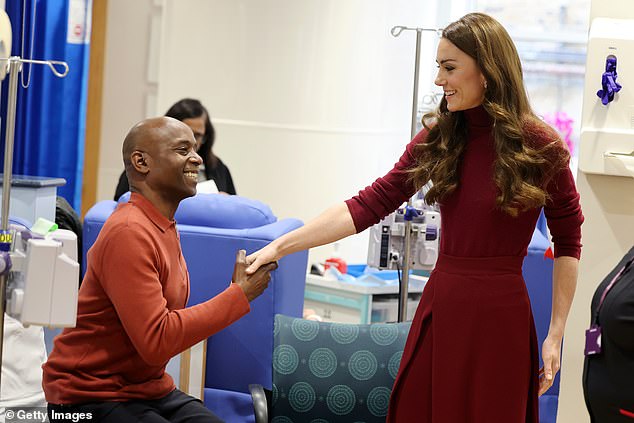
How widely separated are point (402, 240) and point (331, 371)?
2.42ft

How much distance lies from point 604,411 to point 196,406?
98 centimetres

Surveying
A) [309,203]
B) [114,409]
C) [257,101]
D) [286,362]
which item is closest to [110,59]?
[257,101]

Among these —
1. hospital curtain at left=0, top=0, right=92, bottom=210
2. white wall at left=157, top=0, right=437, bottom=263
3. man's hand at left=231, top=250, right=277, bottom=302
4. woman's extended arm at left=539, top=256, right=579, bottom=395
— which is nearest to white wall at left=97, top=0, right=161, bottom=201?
white wall at left=157, top=0, right=437, bottom=263

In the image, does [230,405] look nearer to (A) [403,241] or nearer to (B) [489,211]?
(A) [403,241]

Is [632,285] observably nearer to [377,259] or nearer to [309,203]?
[377,259]

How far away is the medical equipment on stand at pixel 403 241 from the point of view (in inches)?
131

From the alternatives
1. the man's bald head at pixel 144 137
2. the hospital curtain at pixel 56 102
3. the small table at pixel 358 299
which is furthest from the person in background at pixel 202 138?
the man's bald head at pixel 144 137

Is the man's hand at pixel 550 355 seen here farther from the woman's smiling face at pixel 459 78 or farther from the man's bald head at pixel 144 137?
the man's bald head at pixel 144 137

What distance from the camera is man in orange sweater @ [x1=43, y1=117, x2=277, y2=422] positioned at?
83.8 inches

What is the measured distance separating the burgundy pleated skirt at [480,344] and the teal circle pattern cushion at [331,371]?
2.03ft

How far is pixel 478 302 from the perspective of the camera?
2.14 meters

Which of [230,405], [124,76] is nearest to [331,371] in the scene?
[230,405]

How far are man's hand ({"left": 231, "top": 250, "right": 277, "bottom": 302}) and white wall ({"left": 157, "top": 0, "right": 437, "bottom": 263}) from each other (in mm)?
3296

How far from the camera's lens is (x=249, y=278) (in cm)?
229
